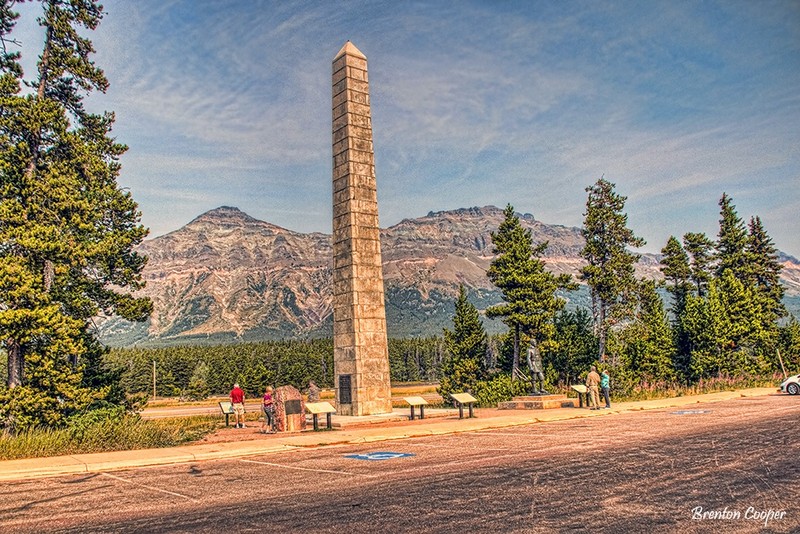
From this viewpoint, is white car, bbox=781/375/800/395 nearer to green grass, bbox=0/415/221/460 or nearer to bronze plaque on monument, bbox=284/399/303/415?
bronze plaque on monument, bbox=284/399/303/415

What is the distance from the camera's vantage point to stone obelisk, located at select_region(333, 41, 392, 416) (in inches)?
1139

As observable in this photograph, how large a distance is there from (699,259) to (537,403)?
37.2 m

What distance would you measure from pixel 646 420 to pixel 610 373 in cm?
1590

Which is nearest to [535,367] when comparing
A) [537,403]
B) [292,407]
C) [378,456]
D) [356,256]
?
[537,403]

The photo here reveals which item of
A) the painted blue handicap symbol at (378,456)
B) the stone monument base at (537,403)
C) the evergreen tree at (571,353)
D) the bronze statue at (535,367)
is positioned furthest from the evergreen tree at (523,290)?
the painted blue handicap symbol at (378,456)

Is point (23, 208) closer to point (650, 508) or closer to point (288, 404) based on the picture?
point (288, 404)

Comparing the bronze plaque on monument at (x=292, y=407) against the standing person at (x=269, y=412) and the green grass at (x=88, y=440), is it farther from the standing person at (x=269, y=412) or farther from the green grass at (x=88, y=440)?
the green grass at (x=88, y=440)

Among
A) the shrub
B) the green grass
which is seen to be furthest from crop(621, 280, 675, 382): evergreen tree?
the green grass

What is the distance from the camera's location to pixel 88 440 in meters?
17.5

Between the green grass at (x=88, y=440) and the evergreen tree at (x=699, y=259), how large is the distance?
169 ft

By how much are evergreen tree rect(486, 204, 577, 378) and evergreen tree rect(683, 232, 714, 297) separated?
2811cm

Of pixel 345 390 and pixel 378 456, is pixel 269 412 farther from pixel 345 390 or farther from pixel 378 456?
pixel 378 456

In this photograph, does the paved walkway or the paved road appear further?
the paved walkway

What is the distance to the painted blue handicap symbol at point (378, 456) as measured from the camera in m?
14.9
